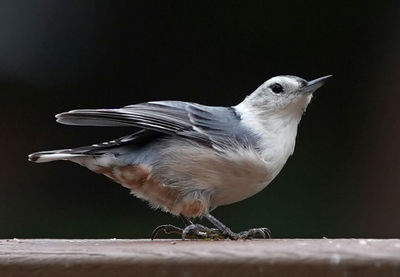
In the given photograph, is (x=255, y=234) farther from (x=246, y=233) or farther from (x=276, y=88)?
(x=276, y=88)

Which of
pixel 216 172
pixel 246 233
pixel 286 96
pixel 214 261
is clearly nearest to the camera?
pixel 214 261

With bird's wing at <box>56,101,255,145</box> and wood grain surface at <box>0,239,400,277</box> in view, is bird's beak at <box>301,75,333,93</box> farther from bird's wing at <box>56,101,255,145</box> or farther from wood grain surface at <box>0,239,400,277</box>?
wood grain surface at <box>0,239,400,277</box>

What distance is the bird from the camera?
2623 mm

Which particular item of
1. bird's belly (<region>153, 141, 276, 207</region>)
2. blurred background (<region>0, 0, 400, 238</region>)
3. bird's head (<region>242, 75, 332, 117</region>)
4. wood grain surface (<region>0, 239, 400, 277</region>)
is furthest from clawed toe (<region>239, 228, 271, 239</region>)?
blurred background (<region>0, 0, 400, 238</region>)

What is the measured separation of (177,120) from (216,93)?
175cm

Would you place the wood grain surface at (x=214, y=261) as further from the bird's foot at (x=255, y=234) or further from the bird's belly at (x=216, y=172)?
the bird's belly at (x=216, y=172)

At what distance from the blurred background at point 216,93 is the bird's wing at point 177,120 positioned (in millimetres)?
1412

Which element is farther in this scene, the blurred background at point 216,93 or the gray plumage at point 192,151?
the blurred background at point 216,93

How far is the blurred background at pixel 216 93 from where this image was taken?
4.31m

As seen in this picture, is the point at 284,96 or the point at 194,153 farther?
the point at 284,96

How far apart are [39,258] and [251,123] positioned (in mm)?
1155

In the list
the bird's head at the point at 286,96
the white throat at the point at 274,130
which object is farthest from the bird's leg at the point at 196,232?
the bird's head at the point at 286,96

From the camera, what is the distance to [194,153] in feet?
8.84

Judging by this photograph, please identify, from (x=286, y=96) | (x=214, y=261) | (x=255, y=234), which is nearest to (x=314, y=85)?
(x=286, y=96)
